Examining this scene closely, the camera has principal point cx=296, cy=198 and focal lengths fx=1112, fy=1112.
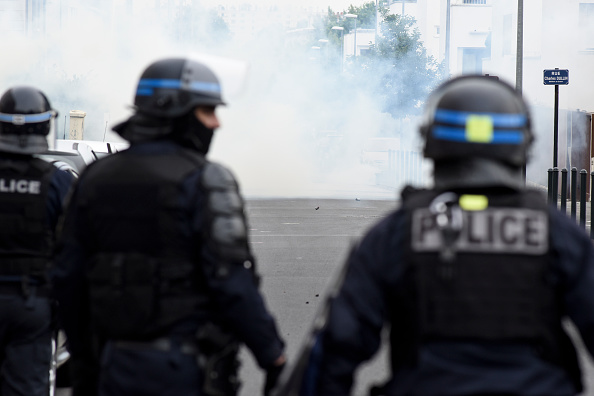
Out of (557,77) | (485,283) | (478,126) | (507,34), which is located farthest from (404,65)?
(485,283)

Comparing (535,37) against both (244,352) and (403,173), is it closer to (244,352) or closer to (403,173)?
(403,173)

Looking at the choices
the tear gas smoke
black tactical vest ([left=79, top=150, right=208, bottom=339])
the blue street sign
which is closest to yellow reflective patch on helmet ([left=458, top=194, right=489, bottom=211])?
black tactical vest ([left=79, top=150, right=208, bottom=339])

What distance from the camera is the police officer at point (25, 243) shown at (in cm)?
483

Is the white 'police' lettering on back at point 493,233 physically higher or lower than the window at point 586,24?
lower

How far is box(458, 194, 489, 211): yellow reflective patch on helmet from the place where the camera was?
2881mm

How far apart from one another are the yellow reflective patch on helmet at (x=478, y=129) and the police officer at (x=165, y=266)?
0.97 meters

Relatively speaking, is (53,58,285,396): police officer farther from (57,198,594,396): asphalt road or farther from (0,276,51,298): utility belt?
(0,276,51,298): utility belt

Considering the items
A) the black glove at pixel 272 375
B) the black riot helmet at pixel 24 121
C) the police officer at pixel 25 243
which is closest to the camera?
the black glove at pixel 272 375

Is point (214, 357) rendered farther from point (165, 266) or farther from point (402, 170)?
point (402, 170)

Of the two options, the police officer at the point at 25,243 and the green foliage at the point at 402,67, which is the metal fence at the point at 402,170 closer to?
the green foliage at the point at 402,67

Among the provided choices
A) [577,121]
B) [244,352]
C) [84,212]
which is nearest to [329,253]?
[244,352]

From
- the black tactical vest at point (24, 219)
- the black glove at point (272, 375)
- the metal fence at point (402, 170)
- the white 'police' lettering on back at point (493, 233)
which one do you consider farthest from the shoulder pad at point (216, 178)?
the metal fence at point (402, 170)

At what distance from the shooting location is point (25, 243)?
490 centimetres

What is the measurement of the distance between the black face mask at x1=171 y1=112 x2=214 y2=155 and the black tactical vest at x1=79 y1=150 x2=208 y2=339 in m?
0.11
